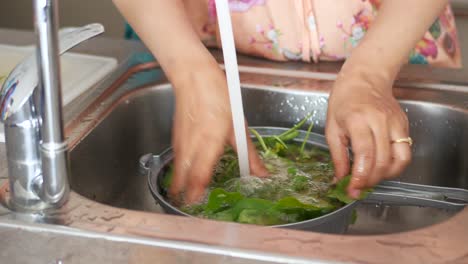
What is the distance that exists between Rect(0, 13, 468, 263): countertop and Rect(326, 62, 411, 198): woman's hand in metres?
0.14

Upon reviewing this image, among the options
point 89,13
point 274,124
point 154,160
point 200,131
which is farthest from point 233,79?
point 89,13

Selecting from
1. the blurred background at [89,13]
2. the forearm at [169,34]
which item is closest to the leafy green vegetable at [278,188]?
the forearm at [169,34]

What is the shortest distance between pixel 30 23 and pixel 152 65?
1.38m

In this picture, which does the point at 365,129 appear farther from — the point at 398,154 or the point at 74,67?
the point at 74,67

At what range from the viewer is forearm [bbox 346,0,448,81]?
931mm

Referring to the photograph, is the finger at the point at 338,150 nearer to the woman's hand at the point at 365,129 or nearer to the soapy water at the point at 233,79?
the woman's hand at the point at 365,129

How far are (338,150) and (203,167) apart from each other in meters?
0.17

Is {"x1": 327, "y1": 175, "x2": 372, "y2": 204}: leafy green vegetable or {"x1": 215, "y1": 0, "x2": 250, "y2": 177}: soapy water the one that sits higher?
{"x1": 215, "y1": 0, "x2": 250, "y2": 177}: soapy water

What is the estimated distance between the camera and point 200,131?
0.81 meters

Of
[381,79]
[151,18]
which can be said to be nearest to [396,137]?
[381,79]

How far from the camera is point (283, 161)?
919 millimetres

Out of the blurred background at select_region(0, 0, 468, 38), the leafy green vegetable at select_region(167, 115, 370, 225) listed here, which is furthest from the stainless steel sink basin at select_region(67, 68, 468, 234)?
the blurred background at select_region(0, 0, 468, 38)

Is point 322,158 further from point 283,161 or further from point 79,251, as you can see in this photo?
point 79,251

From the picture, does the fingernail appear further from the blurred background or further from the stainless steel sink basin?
the blurred background
